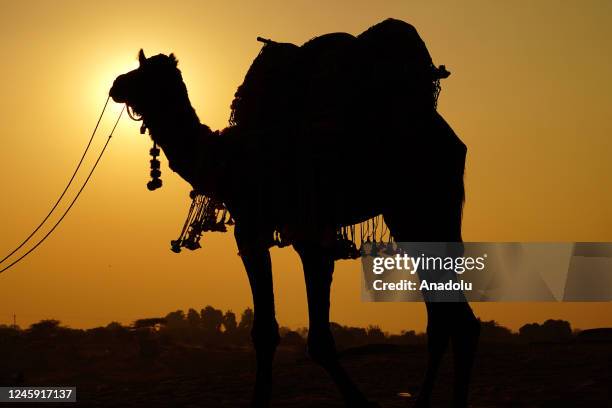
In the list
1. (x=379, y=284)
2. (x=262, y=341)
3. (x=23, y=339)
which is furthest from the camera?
(x=23, y=339)

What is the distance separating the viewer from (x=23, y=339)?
2386cm

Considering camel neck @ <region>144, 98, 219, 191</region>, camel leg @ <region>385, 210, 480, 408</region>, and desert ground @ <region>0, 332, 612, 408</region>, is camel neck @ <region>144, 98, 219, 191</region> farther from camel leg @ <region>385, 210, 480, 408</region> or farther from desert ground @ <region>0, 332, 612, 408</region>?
desert ground @ <region>0, 332, 612, 408</region>

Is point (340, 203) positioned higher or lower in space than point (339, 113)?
lower

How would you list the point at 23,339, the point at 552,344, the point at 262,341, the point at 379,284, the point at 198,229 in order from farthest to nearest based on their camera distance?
1. the point at 23,339
2. the point at 552,344
3. the point at 379,284
4. the point at 198,229
5. the point at 262,341

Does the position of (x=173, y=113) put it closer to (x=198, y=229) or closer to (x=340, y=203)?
(x=198, y=229)

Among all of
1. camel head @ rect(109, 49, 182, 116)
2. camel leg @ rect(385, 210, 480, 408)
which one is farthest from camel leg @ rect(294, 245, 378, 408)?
camel head @ rect(109, 49, 182, 116)

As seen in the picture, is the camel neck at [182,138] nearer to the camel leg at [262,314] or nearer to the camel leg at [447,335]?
the camel leg at [262,314]

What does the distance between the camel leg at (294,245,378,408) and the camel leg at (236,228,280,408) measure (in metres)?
0.42

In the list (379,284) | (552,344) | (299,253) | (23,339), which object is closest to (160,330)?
(23,339)

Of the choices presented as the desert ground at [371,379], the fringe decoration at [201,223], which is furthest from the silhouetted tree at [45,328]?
the fringe decoration at [201,223]

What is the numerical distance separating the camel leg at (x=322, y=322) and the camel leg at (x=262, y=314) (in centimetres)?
42

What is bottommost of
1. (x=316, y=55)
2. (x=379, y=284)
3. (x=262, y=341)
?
(x=262, y=341)

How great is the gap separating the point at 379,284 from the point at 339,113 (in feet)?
9.69

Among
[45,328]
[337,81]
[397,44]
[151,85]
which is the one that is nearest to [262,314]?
[337,81]
